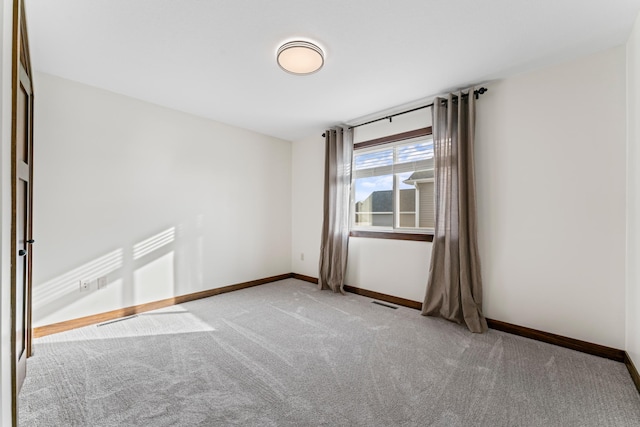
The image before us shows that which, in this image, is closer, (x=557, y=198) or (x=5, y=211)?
(x=5, y=211)

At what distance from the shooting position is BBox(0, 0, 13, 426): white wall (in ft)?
3.21

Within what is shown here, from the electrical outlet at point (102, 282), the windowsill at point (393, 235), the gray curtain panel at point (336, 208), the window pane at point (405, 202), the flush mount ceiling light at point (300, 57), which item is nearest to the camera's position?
the flush mount ceiling light at point (300, 57)

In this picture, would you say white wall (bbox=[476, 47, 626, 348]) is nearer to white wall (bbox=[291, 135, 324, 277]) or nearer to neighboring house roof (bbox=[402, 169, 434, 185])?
neighboring house roof (bbox=[402, 169, 434, 185])

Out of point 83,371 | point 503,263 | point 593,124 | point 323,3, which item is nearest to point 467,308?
point 503,263

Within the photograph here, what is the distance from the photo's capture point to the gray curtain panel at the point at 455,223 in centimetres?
275

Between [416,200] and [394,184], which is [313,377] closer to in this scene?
[416,200]

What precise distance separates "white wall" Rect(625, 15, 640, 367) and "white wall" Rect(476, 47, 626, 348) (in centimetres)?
9

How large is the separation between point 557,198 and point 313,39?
2.43 metres

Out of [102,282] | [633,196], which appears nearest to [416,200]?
[633,196]

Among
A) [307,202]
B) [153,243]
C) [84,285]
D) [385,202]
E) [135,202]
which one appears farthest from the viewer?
[307,202]

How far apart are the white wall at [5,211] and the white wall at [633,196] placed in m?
3.34

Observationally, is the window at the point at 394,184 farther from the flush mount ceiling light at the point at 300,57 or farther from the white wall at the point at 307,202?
the flush mount ceiling light at the point at 300,57

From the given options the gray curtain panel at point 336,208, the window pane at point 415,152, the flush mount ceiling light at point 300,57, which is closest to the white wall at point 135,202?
the gray curtain panel at point 336,208

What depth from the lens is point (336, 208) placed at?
4012 mm
